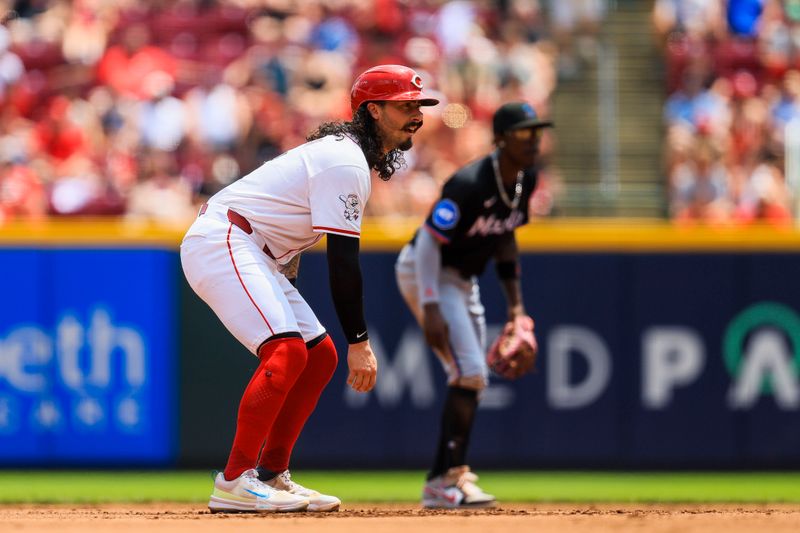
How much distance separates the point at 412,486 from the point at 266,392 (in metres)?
4.04

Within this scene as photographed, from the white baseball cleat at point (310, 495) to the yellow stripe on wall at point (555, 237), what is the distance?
4.48 m

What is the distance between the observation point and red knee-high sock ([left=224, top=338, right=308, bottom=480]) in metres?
5.98

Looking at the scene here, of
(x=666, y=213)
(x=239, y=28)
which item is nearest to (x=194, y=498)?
(x=666, y=213)

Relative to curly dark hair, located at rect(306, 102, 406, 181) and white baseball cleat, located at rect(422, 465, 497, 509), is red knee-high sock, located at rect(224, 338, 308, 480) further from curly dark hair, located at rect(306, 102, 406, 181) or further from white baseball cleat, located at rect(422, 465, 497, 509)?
white baseball cleat, located at rect(422, 465, 497, 509)

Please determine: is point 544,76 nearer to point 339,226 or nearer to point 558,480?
point 558,480

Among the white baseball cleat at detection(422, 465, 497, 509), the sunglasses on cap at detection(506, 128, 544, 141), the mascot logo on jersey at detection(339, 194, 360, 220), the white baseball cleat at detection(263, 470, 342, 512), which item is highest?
the sunglasses on cap at detection(506, 128, 544, 141)

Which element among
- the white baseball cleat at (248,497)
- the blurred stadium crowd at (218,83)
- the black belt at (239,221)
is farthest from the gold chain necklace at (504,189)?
the blurred stadium crowd at (218,83)

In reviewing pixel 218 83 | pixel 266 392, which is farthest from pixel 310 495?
pixel 218 83

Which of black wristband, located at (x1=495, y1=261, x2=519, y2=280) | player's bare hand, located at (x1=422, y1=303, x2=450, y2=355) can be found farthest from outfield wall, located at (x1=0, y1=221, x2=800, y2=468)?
player's bare hand, located at (x1=422, y1=303, x2=450, y2=355)

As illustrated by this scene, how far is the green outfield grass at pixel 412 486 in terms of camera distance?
8.90m

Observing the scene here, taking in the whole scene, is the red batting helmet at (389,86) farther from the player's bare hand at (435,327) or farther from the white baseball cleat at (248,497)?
the white baseball cleat at (248,497)

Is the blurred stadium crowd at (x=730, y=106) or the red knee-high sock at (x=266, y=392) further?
the blurred stadium crowd at (x=730, y=106)

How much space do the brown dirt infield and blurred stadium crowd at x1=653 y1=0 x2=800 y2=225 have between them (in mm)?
5912

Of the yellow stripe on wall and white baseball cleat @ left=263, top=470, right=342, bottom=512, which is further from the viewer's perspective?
the yellow stripe on wall
